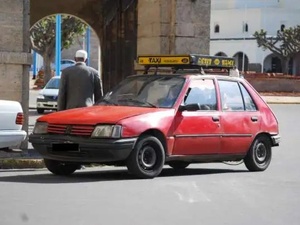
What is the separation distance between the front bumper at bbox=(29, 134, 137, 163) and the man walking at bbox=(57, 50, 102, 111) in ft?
6.58

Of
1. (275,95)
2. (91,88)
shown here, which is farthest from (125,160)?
(275,95)

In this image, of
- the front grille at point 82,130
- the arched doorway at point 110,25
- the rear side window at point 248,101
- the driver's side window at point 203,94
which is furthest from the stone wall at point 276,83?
the front grille at point 82,130

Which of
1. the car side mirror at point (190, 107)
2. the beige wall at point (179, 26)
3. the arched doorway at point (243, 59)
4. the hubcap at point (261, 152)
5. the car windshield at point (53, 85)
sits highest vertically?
the arched doorway at point (243, 59)

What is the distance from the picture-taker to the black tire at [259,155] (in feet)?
43.1

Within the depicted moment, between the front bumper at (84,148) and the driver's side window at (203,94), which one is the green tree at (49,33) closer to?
the driver's side window at (203,94)

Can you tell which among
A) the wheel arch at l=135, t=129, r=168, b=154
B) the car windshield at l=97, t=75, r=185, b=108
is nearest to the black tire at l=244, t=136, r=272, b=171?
the car windshield at l=97, t=75, r=185, b=108

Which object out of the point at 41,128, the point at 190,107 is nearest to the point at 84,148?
the point at 41,128

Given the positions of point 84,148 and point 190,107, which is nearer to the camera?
point 84,148

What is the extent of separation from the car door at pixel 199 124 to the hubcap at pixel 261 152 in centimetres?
110

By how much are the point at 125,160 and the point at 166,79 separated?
1884 millimetres

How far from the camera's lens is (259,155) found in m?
→ 13.4

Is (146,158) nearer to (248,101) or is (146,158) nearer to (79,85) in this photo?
(79,85)

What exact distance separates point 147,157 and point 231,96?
7.35 ft

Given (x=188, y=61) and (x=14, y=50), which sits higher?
(x=14, y=50)
